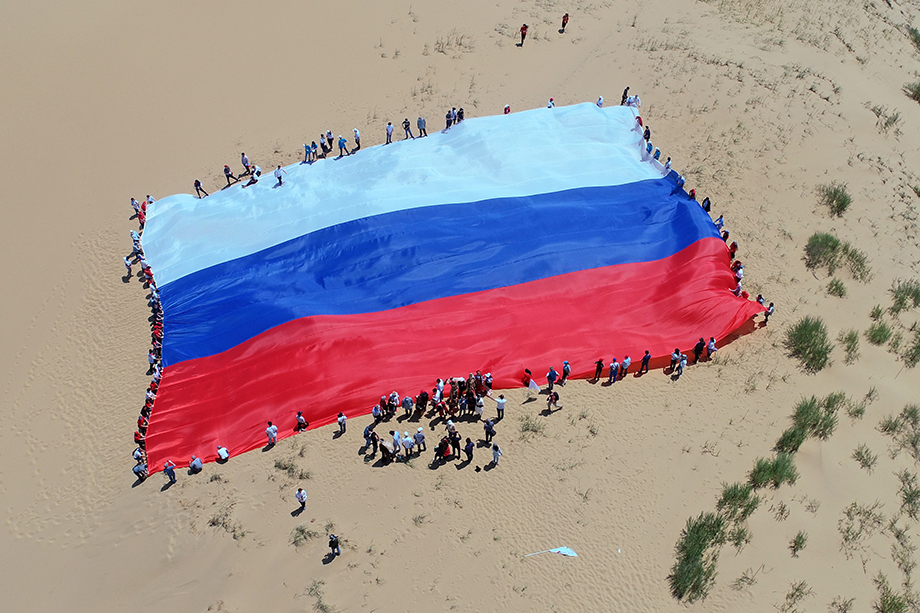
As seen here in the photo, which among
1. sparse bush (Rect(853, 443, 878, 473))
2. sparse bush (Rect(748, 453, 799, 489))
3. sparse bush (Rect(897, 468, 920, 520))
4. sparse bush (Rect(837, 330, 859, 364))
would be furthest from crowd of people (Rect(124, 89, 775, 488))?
sparse bush (Rect(897, 468, 920, 520))

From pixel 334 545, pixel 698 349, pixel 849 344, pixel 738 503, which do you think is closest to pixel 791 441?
pixel 738 503

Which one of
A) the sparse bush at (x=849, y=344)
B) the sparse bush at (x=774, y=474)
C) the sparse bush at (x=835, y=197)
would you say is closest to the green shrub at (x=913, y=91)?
the sparse bush at (x=835, y=197)

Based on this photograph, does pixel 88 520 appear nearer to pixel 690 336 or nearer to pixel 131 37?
pixel 690 336

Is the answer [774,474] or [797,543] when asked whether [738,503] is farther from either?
[797,543]

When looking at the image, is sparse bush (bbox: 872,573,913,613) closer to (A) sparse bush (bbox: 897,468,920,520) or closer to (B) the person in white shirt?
(A) sparse bush (bbox: 897,468,920,520)

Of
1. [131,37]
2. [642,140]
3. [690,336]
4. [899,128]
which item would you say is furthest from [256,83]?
[899,128]

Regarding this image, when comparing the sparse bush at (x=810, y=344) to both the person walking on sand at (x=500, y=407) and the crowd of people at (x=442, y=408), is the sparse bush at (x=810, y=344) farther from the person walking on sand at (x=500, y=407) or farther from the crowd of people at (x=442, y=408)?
the person walking on sand at (x=500, y=407)
